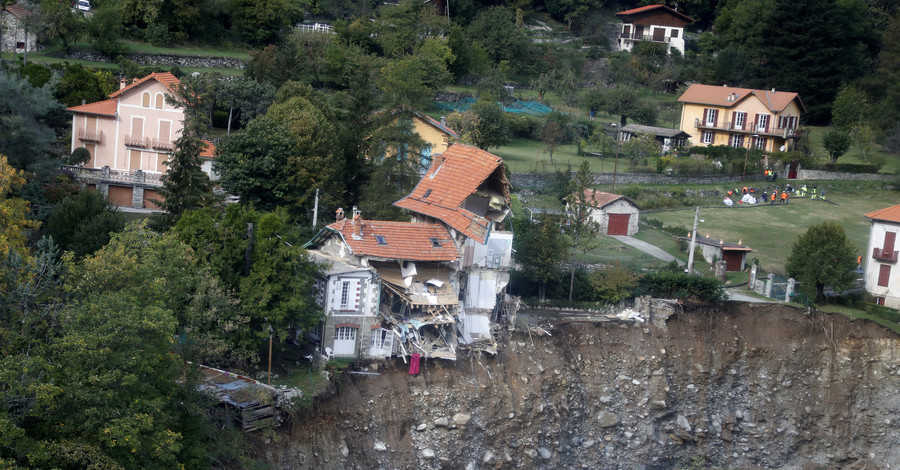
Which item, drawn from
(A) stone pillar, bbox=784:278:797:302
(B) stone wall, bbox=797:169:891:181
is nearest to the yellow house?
(B) stone wall, bbox=797:169:891:181

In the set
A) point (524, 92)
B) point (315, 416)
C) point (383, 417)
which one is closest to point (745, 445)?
point (383, 417)

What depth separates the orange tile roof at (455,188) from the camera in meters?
40.8

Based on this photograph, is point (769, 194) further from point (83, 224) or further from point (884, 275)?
point (83, 224)

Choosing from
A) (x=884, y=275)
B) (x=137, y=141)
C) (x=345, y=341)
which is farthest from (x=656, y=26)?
(x=345, y=341)

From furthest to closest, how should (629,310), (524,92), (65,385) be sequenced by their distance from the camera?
(524,92), (629,310), (65,385)

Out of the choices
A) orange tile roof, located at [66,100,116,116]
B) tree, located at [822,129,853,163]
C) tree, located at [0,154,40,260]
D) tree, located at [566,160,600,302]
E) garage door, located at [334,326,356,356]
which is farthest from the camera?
tree, located at [822,129,853,163]

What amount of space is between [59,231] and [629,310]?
84.1 ft

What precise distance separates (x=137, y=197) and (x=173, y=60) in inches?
794

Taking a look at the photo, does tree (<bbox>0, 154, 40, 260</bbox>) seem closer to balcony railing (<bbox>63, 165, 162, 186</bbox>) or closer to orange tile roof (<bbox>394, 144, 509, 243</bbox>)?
balcony railing (<bbox>63, 165, 162, 186</bbox>)

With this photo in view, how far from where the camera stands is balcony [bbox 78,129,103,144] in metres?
50.6

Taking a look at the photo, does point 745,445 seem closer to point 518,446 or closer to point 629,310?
point 629,310

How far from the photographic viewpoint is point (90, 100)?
54.6 m

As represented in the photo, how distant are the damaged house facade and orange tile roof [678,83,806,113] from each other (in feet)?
119

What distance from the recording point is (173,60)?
219ft
